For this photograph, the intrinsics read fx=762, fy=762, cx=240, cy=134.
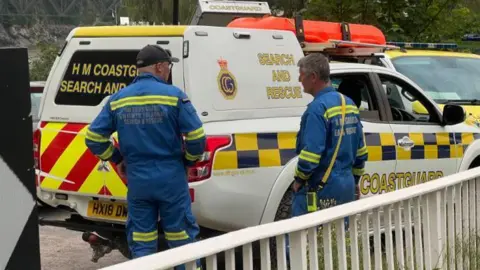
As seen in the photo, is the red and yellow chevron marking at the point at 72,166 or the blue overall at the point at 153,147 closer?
the blue overall at the point at 153,147

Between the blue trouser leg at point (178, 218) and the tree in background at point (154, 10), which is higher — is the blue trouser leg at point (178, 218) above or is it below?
below

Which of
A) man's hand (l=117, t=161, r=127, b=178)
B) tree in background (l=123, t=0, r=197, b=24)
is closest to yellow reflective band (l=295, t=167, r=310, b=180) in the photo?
man's hand (l=117, t=161, r=127, b=178)

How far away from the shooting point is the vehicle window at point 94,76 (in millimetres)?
5449

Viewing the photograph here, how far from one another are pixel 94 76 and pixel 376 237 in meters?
2.84

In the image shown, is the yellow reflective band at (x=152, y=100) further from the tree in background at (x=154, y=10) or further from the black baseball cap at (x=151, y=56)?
the tree in background at (x=154, y=10)

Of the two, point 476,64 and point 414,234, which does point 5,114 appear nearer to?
point 414,234

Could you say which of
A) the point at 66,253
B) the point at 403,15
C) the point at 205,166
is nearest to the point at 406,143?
the point at 205,166

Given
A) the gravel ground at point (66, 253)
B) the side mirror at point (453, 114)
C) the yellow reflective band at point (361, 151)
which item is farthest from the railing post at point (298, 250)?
the side mirror at point (453, 114)

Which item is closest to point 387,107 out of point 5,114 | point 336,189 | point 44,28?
point 336,189

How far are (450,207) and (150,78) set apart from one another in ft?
6.25

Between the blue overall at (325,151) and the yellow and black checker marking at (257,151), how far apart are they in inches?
15.7

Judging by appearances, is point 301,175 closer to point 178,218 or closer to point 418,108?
point 178,218

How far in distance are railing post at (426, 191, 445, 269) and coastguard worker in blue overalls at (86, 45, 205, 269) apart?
140 cm

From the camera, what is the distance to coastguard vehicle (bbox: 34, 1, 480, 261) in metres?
5.07
